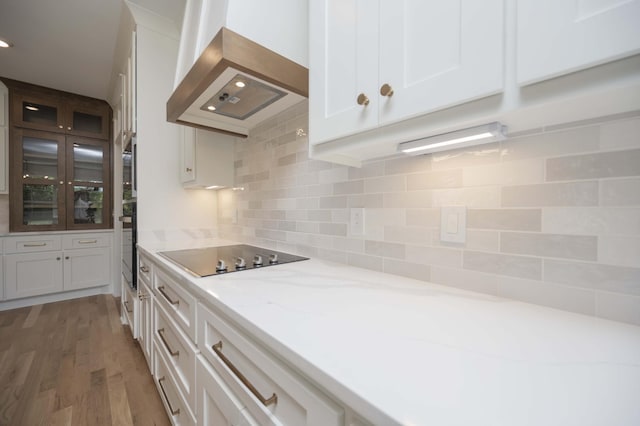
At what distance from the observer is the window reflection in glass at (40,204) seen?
112 inches

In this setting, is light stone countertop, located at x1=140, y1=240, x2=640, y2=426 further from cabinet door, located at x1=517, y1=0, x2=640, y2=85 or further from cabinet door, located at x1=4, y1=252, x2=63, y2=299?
cabinet door, located at x1=4, y1=252, x2=63, y2=299

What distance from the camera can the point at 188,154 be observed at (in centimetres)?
194

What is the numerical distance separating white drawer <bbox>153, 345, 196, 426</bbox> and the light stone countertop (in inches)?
23.5

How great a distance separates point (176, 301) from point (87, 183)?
3.24 meters

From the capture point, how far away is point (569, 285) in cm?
60

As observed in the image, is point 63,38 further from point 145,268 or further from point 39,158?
point 145,268

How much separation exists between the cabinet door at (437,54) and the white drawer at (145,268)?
1549 mm

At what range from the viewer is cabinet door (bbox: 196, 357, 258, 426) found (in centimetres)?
62

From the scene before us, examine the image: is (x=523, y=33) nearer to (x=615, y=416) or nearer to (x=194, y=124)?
(x=615, y=416)

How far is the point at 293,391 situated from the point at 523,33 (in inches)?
29.4

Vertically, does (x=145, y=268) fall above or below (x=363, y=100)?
below

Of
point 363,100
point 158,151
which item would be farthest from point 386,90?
point 158,151

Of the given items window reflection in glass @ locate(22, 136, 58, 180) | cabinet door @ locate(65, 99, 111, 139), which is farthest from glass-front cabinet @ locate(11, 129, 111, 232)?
cabinet door @ locate(65, 99, 111, 139)

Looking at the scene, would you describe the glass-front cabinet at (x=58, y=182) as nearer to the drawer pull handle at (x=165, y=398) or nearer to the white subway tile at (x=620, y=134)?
the drawer pull handle at (x=165, y=398)
